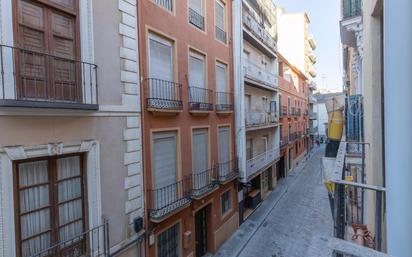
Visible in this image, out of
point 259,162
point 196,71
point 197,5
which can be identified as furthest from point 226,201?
point 197,5

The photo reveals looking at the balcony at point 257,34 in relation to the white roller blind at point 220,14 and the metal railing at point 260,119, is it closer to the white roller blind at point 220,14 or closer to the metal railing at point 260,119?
the white roller blind at point 220,14

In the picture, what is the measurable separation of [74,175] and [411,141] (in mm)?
6170

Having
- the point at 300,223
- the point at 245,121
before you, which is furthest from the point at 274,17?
the point at 300,223

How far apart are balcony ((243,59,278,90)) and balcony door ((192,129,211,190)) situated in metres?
5.48

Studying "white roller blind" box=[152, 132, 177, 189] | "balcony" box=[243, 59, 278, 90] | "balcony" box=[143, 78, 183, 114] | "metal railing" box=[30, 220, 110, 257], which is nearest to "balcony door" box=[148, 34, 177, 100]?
"balcony" box=[143, 78, 183, 114]

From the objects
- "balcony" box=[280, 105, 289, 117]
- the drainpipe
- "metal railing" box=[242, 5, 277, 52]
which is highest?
"metal railing" box=[242, 5, 277, 52]

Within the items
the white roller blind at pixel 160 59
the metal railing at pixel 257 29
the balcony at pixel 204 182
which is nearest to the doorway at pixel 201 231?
the balcony at pixel 204 182

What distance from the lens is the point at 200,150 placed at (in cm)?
1141

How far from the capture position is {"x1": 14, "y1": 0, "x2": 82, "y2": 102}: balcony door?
16.3 ft

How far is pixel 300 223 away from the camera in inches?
594

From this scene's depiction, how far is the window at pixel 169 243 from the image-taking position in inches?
350

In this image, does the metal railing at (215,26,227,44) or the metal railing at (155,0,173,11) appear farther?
the metal railing at (215,26,227,44)

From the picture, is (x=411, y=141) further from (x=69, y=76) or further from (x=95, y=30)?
(x=95, y=30)

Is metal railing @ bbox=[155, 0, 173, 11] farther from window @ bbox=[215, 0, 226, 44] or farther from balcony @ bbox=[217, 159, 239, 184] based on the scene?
balcony @ bbox=[217, 159, 239, 184]
